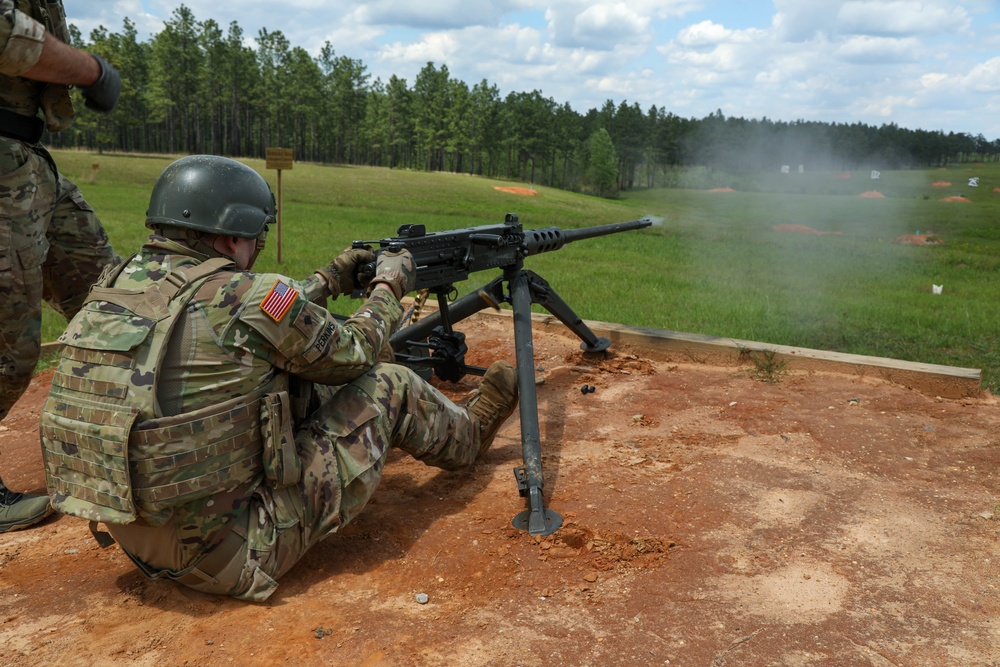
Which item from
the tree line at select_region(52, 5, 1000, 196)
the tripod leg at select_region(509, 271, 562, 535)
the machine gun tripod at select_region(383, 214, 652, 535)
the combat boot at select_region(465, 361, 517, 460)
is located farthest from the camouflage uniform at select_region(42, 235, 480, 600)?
the tree line at select_region(52, 5, 1000, 196)

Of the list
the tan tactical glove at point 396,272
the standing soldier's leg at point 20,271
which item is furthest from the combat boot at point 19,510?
the tan tactical glove at point 396,272

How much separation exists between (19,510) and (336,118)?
3098 inches

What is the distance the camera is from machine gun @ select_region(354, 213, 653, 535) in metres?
3.95

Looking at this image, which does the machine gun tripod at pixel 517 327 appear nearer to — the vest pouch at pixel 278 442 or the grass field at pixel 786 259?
the vest pouch at pixel 278 442

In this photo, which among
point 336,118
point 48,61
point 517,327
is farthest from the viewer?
point 336,118

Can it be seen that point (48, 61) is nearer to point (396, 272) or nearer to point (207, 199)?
point (207, 199)

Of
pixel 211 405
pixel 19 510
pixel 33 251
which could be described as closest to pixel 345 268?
pixel 211 405

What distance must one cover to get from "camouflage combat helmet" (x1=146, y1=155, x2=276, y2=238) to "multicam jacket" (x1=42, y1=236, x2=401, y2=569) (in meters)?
0.12

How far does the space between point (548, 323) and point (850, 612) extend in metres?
5.00

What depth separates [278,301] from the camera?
2924 mm

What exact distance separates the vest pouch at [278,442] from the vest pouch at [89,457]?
0.48 m

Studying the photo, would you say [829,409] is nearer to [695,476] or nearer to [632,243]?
[695,476]

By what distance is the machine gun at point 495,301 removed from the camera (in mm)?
3951

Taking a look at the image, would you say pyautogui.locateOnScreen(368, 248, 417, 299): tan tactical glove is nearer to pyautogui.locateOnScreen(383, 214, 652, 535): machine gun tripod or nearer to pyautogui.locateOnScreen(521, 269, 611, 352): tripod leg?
pyautogui.locateOnScreen(383, 214, 652, 535): machine gun tripod
